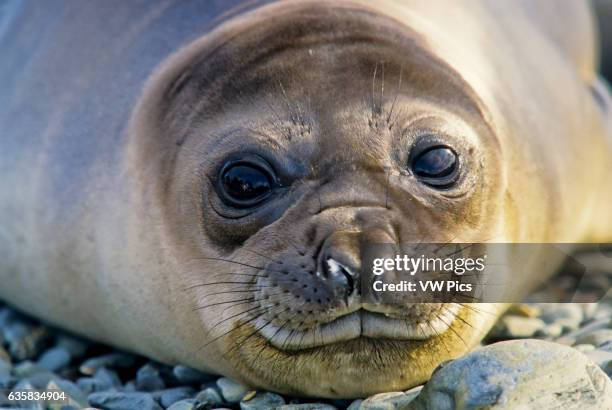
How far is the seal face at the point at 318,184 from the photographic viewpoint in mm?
3027

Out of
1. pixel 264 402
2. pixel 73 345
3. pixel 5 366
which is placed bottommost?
pixel 264 402

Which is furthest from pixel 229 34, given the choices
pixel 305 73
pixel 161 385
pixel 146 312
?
pixel 161 385

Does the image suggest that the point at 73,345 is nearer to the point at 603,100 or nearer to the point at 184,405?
the point at 184,405

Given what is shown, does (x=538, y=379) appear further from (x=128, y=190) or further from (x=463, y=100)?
(x=128, y=190)

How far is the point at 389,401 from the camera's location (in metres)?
3.06

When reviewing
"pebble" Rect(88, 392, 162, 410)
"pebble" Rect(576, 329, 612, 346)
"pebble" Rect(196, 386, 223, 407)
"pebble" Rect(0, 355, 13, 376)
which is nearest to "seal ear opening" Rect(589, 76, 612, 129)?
"pebble" Rect(576, 329, 612, 346)

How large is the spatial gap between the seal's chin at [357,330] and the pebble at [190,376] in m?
0.56

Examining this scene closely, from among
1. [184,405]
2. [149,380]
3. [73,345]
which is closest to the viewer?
[184,405]

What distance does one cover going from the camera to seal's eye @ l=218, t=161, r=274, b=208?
3.28 m

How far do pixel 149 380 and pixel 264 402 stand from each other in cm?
62

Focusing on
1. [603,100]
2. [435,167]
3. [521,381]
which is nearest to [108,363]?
[435,167]

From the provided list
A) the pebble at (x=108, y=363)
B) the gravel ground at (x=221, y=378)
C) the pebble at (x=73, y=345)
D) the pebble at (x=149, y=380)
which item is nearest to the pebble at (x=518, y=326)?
the gravel ground at (x=221, y=378)

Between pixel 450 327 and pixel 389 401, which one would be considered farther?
pixel 450 327

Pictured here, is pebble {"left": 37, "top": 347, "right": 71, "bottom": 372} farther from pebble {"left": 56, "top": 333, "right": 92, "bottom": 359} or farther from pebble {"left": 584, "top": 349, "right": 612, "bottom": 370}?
pebble {"left": 584, "top": 349, "right": 612, "bottom": 370}
